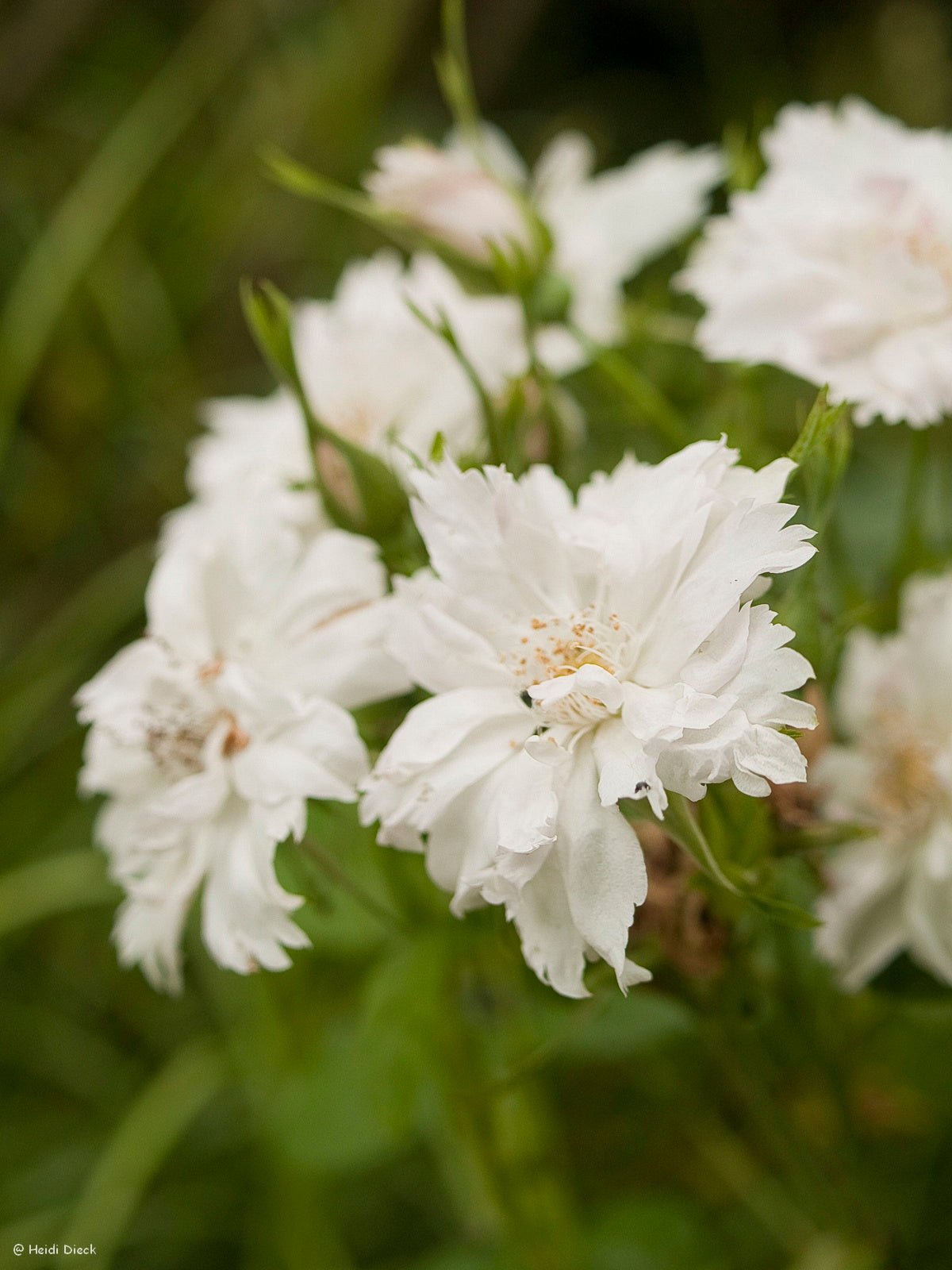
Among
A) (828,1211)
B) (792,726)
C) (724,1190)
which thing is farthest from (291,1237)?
(792,726)

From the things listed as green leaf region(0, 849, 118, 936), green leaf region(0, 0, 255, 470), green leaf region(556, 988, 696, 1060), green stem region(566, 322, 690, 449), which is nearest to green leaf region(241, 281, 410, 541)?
green stem region(566, 322, 690, 449)

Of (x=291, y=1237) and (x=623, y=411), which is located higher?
(x=623, y=411)

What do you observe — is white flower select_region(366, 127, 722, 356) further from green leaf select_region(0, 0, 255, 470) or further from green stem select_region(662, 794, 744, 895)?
green leaf select_region(0, 0, 255, 470)

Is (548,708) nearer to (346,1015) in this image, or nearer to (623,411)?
(623,411)

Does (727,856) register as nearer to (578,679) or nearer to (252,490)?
(578,679)

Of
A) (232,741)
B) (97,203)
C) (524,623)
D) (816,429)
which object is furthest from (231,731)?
(97,203)
